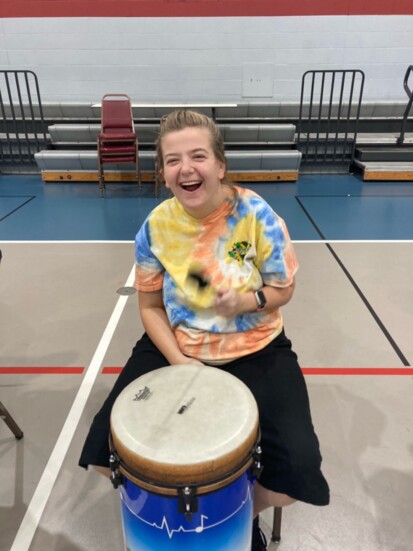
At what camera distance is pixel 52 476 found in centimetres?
149

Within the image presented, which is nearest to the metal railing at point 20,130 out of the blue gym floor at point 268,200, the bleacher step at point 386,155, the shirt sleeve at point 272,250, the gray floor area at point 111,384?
the blue gym floor at point 268,200

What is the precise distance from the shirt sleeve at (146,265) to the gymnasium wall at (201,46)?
624 centimetres

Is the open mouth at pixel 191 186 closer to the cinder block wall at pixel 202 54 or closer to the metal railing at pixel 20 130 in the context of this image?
the metal railing at pixel 20 130

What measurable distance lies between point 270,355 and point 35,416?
111 cm

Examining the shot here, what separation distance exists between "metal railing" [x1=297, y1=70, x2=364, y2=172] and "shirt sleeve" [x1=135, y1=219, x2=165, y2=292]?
5.07 meters

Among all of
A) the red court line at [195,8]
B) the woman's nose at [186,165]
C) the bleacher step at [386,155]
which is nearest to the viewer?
the woman's nose at [186,165]

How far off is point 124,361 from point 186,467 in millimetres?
1380

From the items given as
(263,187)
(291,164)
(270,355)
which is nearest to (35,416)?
(270,355)

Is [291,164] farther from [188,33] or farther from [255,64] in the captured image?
[188,33]

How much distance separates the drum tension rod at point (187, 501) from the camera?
2.52 feet

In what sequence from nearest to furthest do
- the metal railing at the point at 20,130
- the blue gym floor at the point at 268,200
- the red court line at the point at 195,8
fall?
the blue gym floor at the point at 268,200 < the metal railing at the point at 20,130 < the red court line at the point at 195,8

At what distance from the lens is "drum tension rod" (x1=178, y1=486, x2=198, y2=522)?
767 millimetres

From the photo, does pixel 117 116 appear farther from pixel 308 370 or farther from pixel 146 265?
pixel 146 265

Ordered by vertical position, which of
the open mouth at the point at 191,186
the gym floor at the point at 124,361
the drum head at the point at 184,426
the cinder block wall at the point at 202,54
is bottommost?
the gym floor at the point at 124,361
